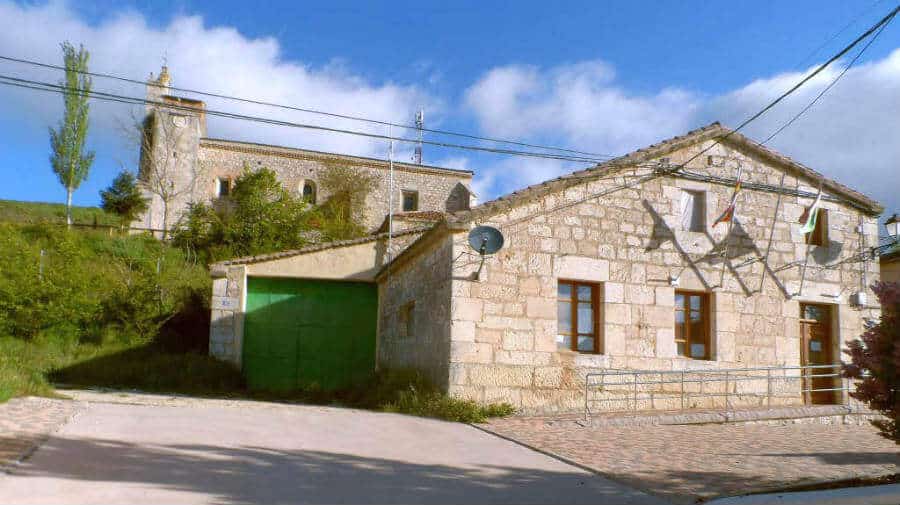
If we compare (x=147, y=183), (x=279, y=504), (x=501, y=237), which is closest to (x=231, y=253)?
(x=147, y=183)

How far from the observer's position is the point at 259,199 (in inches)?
1027

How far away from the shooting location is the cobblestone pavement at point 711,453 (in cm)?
627

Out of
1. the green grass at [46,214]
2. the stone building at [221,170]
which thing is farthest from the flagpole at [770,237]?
the green grass at [46,214]

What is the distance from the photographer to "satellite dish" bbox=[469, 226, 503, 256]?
10641 millimetres

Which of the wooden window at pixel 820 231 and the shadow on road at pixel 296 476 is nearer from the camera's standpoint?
the shadow on road at pixel 296 476

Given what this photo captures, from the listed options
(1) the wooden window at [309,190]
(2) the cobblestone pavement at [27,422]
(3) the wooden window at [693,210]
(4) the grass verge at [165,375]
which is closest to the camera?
(2) the cobblestone pavement at [27,422]

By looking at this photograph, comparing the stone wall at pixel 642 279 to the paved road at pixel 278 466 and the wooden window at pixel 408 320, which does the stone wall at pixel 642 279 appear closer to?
the paved road at pixel 278 466

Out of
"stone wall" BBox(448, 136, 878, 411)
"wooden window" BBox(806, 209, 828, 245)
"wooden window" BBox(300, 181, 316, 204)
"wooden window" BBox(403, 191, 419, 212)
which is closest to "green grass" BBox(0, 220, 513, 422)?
"stone wall" BBox(448, 136, 878, 411)

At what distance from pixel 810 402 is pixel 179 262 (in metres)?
18.8

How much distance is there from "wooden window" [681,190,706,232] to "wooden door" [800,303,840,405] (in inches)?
97.9

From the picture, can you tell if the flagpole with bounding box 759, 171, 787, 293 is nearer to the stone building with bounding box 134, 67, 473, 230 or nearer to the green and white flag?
the green and white flag

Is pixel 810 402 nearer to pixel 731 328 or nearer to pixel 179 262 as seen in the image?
pixel 731 328

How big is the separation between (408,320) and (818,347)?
295 inches

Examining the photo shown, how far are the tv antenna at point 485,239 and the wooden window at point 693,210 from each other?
3.66 metres
